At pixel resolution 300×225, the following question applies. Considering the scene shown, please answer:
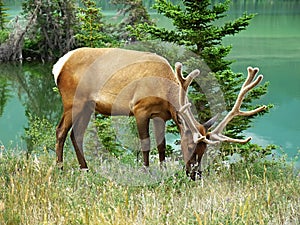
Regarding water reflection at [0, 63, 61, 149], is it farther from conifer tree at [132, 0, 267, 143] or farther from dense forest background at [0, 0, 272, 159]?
conifer tree at [132, 0, 267, 143]

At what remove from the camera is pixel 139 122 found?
5.05 m

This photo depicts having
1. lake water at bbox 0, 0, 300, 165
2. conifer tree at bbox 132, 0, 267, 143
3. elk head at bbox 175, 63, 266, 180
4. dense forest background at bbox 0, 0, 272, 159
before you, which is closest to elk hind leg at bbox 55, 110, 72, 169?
elk head at bbox 175, 63, 266, 180

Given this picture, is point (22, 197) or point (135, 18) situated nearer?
point (22, 197)

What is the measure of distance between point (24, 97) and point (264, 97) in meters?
8.65

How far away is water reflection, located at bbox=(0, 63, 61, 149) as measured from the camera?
53.1ft

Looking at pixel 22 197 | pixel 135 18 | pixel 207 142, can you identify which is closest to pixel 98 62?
pixel 207 142

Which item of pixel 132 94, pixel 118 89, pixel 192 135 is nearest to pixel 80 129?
pixel 118 89

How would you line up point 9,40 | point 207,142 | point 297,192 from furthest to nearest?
point 9,40, point 207,142, point 297,192

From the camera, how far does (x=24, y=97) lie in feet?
64.2

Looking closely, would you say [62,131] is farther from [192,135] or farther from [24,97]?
[24,97]

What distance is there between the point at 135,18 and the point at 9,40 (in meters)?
8.83

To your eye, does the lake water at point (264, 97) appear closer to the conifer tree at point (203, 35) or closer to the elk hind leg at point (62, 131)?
the conifer tree at point (203, 35)

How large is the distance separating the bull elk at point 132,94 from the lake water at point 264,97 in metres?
3.61

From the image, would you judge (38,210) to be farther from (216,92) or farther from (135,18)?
(135,18)
